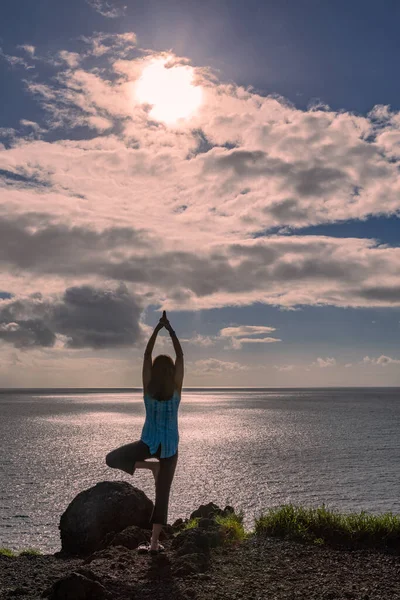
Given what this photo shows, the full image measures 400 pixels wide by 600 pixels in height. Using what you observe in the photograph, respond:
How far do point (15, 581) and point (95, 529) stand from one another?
12.7 ft

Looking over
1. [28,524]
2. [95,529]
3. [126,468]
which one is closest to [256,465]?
[28,524]

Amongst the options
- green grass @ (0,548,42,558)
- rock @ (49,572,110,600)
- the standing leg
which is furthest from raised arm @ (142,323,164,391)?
green grass @ (0,548,42,558)

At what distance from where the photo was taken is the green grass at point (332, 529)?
9656mm

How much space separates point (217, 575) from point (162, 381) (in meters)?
2.84

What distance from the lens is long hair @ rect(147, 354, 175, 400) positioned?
853cm

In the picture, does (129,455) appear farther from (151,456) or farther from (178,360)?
(178,360)

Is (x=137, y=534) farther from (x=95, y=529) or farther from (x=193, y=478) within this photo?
(x=193, y=478)

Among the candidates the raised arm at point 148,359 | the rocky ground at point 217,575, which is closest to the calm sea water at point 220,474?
the rocky ground at point 217,575

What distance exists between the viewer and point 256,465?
45062mm

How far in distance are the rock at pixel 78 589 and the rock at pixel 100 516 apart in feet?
15.7

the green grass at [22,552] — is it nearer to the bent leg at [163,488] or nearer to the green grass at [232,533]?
the bent leg at [163,488]

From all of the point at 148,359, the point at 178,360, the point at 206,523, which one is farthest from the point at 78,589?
the point at 206,523

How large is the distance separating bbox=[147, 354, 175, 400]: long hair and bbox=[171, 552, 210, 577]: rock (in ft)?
7.64

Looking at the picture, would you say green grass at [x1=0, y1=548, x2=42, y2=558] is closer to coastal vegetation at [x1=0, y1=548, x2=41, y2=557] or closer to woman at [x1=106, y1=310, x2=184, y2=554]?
coastal vegetation at [x1=0, y1=548, x2=41, y2=557]
